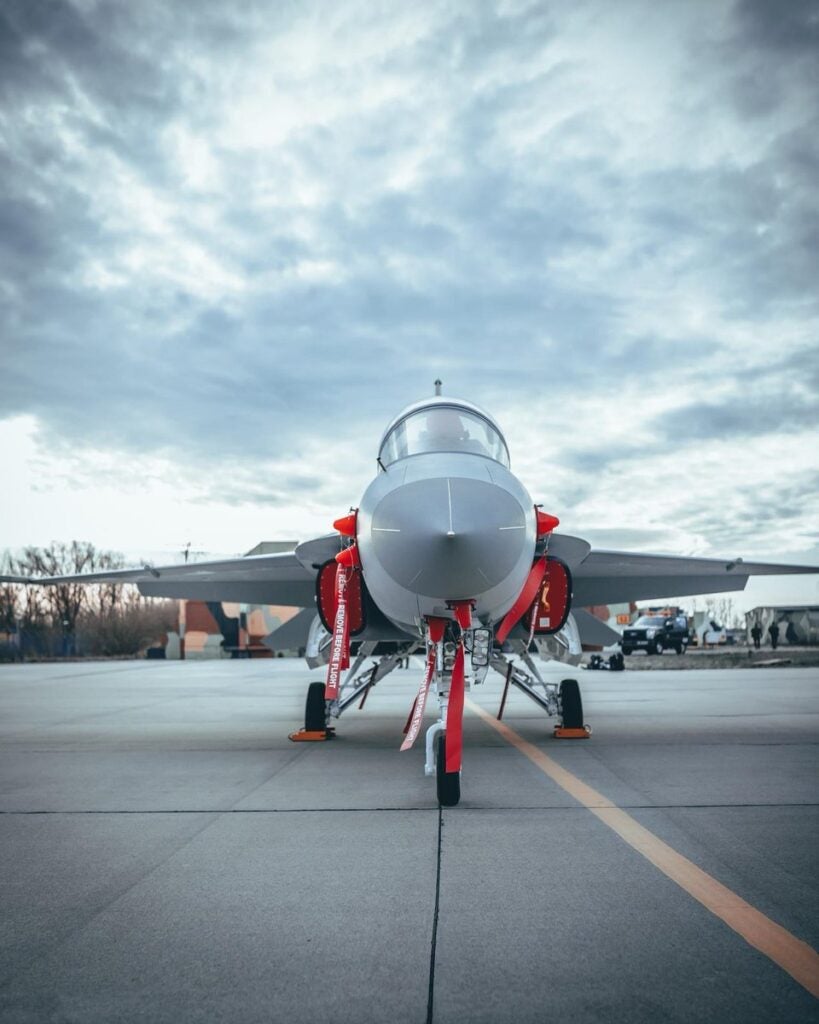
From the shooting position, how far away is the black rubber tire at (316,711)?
28.0 ft

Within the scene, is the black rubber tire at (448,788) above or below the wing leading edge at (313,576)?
below

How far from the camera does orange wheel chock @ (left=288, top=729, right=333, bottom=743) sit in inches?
332

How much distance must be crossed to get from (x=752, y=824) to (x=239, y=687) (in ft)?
47.5

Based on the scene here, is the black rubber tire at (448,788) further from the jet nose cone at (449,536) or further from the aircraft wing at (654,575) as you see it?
the aircraft wing at (654,575)

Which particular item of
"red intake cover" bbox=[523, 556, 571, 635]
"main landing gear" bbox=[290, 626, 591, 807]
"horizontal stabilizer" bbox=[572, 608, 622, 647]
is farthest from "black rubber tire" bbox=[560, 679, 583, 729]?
"red intake cover" bbox=[523, 556, 571, 635]

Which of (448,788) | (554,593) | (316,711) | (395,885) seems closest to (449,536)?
(448,788)

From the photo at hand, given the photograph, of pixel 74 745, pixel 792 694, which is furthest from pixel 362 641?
pixel 792 694

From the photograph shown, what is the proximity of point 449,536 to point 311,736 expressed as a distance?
4.60 meters

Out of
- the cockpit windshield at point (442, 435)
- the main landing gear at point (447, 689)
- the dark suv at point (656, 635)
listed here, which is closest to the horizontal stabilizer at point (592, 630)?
the main landing gear at point (447, 689)

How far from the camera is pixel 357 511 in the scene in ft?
19.6

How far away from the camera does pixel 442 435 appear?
6352mm

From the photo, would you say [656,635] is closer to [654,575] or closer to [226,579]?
[654,575]

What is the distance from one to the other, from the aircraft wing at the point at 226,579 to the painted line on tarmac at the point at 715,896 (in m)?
4.30

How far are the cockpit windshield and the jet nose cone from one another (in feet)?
3.75
